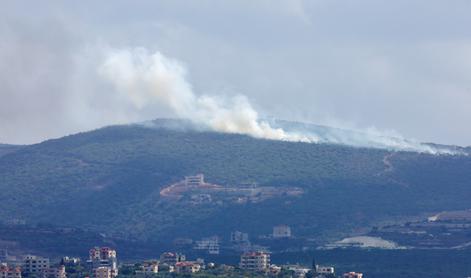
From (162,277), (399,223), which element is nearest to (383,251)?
(399,223)

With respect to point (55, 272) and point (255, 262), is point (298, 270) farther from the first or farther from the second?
point (55, 272)

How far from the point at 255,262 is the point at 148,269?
398 inches

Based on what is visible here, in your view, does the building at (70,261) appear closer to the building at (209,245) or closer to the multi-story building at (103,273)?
the multi-story building at (103,273)

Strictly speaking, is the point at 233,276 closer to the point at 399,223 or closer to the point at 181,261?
the point at 181,261

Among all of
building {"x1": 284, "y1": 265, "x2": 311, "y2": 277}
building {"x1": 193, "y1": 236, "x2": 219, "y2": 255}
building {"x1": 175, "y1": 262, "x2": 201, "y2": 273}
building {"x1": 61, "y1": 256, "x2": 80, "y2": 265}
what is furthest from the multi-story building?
building {"x1": 193, "y1": 236, "x2": 219, "y2": 255}

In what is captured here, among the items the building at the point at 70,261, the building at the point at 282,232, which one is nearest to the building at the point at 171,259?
the building at the point at 70,261

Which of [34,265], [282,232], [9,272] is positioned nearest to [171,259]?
[34,265]

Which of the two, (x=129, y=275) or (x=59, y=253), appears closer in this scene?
(x=129, y=275)

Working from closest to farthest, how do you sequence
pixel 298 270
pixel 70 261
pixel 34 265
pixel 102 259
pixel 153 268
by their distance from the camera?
pixel 153 268 < pixel 34 265 < pixel 298 270 < pixel 102 259 < pixel 70 261

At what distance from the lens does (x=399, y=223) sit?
7815 inches

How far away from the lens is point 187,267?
517 feet

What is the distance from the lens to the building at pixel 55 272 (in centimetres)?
15375

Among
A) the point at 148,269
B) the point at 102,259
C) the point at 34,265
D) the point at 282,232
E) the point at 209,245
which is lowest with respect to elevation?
the point at 148,269

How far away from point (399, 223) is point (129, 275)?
50.3 metres
